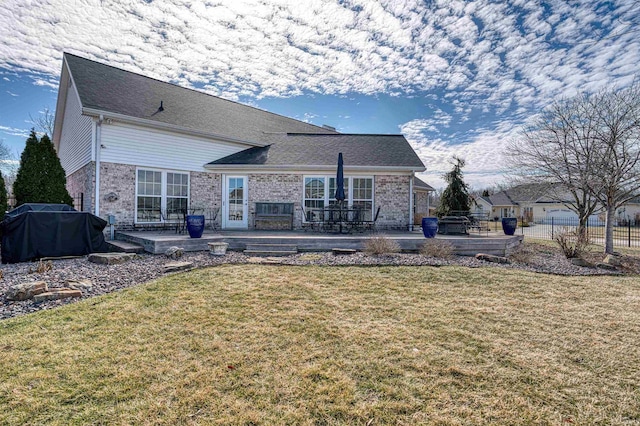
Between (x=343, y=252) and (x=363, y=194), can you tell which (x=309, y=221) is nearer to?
(x=363, y=194)

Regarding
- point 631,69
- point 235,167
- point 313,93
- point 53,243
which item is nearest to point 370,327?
point 53,243

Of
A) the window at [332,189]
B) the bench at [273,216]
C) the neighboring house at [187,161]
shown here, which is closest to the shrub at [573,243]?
the neighboring house at [187,161]

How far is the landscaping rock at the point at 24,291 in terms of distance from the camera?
423 centimetres

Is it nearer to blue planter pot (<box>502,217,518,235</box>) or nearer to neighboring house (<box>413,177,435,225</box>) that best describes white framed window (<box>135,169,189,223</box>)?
blue planter pot (<box>502,217,518,235</box>)

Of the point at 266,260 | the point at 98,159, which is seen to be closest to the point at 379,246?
the point at 266,260

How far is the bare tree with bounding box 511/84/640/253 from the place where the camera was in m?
9.03

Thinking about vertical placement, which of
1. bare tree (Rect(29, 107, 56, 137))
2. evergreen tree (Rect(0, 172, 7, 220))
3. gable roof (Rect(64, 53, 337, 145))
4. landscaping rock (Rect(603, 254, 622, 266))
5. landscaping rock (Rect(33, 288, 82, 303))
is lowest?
landscaping rock (Rect(33, 288, 82, 303))

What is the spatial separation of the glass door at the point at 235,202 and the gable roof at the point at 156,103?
2.14 metres

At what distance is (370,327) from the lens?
3633 millimetres

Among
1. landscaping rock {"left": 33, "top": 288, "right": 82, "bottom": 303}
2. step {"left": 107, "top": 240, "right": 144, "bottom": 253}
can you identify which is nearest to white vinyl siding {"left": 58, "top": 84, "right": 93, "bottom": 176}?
step {"left": 107, "top": 240, "right": 144, "bottom": 253}

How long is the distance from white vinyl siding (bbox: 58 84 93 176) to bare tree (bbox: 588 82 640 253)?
659 inches

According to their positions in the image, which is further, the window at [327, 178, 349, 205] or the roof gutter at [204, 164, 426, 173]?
the window at [327, 178, 349, 205]

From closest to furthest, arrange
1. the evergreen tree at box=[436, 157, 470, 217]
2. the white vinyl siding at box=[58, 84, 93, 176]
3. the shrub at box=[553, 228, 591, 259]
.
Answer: the shrub at box=[553, 228, 591, 259] → the white vinyl siding at box=[58, 84, 93, 176] → the evergreen tree at box=[436, 157, 470, 217]

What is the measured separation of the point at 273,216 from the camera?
449 inches
